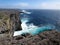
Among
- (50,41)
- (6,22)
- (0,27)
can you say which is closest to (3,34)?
(0,27)

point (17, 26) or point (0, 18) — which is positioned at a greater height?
point (0, 18)

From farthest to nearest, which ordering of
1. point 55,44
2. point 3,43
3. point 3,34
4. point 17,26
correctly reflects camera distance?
1. point 17,26
2. point 3,34
3. point 3,43
4. point 55,44

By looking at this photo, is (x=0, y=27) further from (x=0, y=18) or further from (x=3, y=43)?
(x=3, y=43)

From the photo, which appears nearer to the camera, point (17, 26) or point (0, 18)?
point (0, 18)

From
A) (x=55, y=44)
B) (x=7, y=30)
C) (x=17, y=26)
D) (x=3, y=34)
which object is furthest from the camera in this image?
(x=17, y=26)

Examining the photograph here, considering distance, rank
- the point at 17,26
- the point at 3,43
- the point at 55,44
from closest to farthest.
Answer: the point at 55,44
the point at 3,43
the point at 17,26

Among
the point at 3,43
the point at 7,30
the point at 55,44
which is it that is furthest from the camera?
the point at 7,30

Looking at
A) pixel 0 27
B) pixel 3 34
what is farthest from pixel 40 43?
pixel 0 27

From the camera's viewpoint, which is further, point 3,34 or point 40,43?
point 3,34

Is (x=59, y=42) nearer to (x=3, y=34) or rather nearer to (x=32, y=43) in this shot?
(x=32, y=43)
